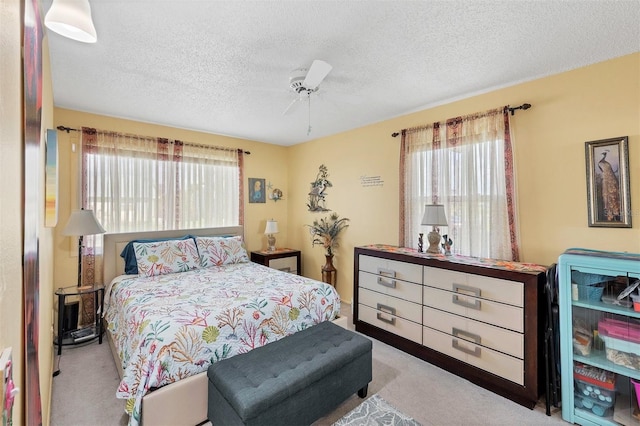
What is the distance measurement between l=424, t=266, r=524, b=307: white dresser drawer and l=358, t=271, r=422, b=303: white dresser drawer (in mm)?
172

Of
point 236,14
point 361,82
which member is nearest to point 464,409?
point 361,82

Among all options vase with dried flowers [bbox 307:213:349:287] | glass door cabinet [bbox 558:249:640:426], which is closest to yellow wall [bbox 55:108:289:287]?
vase with dried flowers [bbox 307:213:349:287]

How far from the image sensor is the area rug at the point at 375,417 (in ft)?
5.29

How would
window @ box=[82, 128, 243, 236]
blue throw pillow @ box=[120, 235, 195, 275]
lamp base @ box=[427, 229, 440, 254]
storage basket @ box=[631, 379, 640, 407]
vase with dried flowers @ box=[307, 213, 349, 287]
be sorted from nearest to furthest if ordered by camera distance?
storage basket @ box=[631, 379, 640, 407] < lamp base @ box=[427, 229, 440, 254] < blue throw pillow @ box=[120, 235, 195, 275] < window @ box=[82, 128, 243, 236] < vase with dried flowers @ box=[307, 213, 349, 287]

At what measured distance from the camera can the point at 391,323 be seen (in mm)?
3107

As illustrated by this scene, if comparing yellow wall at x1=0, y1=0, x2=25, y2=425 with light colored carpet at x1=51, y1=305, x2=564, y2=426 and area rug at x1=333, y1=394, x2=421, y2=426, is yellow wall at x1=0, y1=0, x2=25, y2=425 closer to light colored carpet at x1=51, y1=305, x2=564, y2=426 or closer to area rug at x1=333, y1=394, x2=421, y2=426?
area rug at x1=333, y1=394, x2=421, y2=426

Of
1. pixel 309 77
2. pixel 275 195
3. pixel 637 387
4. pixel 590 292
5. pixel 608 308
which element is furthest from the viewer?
pixel 275 195

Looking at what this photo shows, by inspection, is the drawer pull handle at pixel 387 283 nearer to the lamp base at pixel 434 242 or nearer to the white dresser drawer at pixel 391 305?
the white dresser drawer at pixel 391 305

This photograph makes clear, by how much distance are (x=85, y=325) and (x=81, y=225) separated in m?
1.35

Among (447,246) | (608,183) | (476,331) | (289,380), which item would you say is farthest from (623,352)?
(289,380)

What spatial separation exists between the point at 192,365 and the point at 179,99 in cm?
261

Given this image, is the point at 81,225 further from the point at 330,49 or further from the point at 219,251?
the point at 330,49

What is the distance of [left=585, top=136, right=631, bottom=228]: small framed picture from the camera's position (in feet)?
7.11

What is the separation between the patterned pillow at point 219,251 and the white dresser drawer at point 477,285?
253cm
